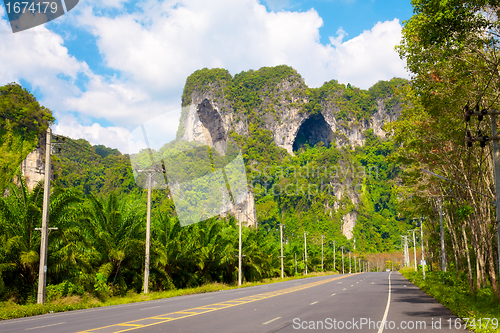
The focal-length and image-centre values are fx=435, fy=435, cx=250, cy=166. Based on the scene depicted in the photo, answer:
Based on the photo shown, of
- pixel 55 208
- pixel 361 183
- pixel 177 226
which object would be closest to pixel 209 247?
pixel 177 226

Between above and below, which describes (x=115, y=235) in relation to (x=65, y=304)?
above

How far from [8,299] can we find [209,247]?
1785 cm

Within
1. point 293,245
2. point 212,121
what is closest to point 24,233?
point 293,245

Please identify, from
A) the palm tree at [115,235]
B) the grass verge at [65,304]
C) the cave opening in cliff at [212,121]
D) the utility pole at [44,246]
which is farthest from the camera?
the cave opening in cliff at [212,121]

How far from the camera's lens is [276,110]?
188 m

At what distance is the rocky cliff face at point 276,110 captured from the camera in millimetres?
179000

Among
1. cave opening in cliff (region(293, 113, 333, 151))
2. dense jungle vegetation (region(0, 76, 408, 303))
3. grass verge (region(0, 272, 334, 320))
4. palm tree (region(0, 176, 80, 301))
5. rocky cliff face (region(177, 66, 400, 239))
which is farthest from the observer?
cave opening in cliff (region(293, 113, 333, 151))

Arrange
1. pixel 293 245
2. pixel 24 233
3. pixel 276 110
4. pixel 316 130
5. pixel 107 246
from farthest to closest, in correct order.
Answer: pixel 316 130, pixel 276 110, pixel 293 245, pixel 107 246, pixel 24 233

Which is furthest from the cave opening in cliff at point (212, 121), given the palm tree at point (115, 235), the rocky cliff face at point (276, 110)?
the palm tree at point (115, 235)

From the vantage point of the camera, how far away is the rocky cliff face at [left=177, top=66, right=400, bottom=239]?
587ft

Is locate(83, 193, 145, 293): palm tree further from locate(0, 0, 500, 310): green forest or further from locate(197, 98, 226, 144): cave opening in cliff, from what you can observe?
locate(197, 98, 226, 144): cave opening in cliff

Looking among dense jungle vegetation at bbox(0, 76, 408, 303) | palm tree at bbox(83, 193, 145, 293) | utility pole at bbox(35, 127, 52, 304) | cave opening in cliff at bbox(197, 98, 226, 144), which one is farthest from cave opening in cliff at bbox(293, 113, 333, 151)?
utility pole at bbox(35, 127, 52, 304)

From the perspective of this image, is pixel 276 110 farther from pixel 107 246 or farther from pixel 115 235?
pixel 107 246

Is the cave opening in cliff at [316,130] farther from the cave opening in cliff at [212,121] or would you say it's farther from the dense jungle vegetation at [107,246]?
the dense jungle vegetation at [107,246]
